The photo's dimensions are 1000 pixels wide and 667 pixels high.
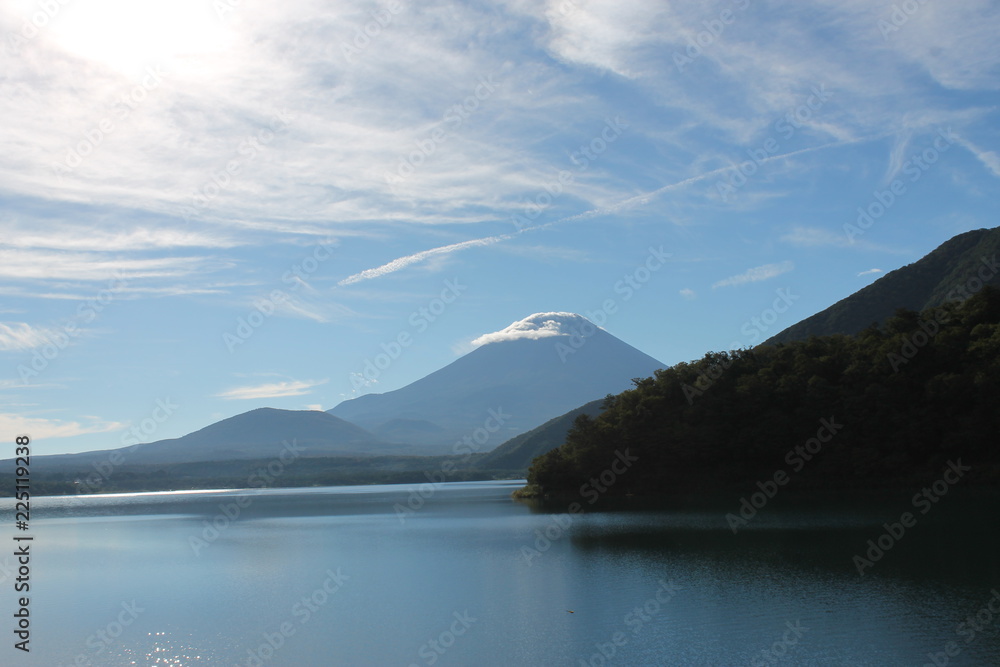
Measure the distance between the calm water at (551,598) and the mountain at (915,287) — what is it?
6163 cm

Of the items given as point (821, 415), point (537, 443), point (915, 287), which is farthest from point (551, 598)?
point (537, 443)

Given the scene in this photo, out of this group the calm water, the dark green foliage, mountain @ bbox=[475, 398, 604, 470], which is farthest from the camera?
mountain @ bbox=[475, 398, 604, 470]

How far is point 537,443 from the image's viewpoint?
16850 cm

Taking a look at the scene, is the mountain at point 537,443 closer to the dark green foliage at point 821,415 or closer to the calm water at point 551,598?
the dark green foliage at point 821,415

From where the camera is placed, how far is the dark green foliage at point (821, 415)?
55281 millimetres

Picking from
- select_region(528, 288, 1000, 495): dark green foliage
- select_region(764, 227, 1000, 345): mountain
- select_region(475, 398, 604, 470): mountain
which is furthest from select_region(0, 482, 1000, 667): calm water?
select_region(475, 398, 604, 470): mountain

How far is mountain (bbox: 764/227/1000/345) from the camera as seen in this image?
94250 millimetres

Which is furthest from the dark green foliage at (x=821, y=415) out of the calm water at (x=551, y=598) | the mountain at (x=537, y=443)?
the mountain at (x=537, y=443)

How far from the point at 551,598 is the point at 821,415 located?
4601cm

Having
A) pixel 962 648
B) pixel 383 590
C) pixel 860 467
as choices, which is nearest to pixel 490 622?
pixel 383 590

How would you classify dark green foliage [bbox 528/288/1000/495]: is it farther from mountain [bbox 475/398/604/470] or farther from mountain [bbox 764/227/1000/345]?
mountain [bbox 475/398/604/470]

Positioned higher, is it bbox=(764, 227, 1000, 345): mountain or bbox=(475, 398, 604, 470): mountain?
bbox=(764, 227, 1000, 345): mountain

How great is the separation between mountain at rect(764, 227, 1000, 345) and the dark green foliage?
103ft

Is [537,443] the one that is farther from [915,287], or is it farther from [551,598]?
[551,598]
